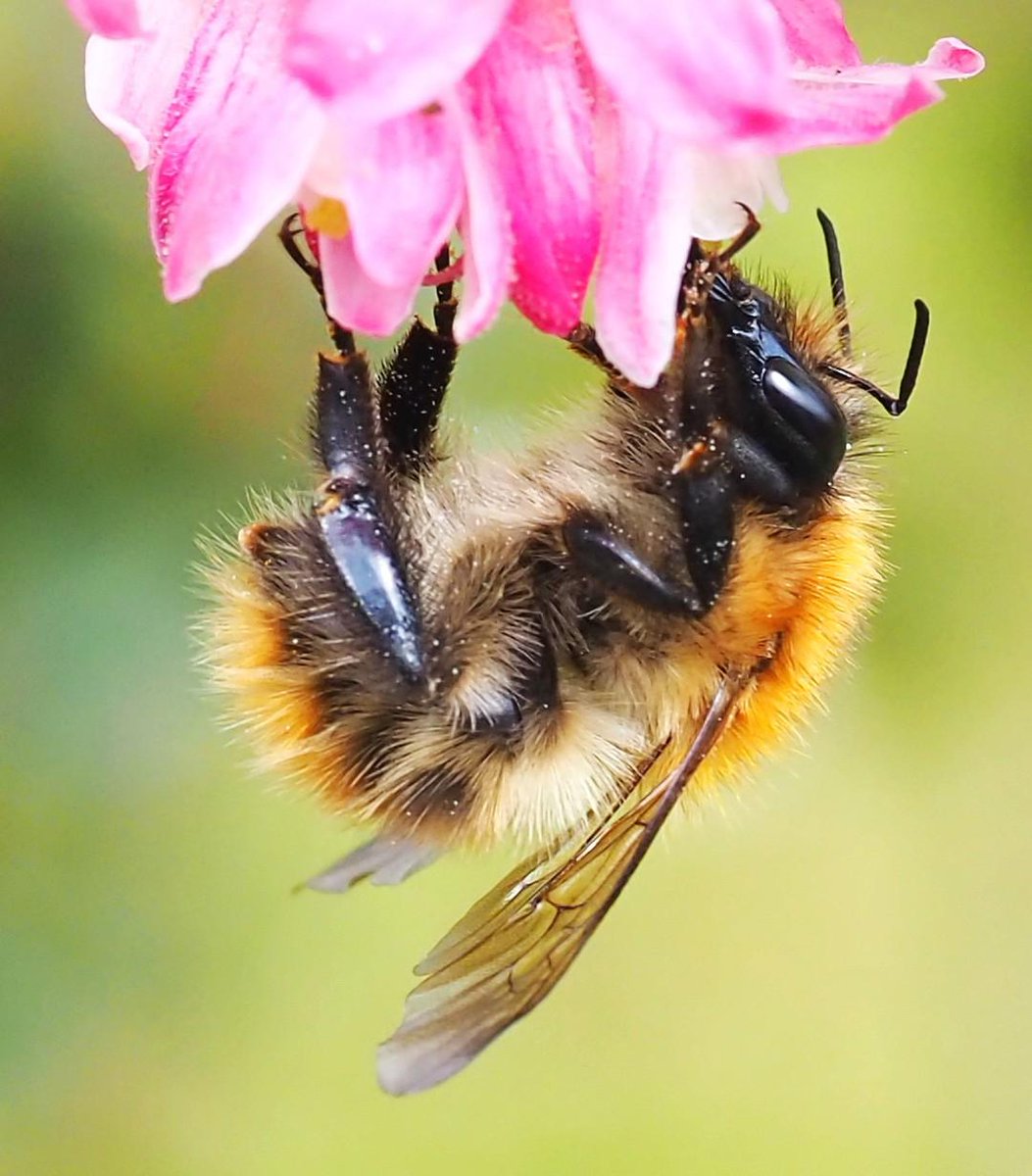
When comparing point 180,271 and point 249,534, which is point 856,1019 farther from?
point 180,271

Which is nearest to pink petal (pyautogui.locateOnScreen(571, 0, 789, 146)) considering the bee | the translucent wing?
the bee

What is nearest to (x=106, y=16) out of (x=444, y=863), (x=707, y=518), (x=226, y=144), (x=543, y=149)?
(x=226, y=144)

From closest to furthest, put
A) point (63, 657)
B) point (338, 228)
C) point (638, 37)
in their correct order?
point (638, 37), point (338, 228), point (63, 657)

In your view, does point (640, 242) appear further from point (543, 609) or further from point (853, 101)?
point (543, 609)

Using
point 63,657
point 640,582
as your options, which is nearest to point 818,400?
point 640,582

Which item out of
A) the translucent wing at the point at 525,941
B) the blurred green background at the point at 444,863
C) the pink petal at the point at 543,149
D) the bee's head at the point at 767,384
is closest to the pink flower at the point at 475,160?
the pink petal at the point at 543,149

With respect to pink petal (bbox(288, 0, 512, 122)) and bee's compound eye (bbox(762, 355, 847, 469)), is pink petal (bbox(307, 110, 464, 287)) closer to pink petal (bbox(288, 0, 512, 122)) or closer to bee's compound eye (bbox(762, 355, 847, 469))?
pink petal (bbox(288, 0, 512, 122))

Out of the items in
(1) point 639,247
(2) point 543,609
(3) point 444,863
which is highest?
(1) point 639,247
